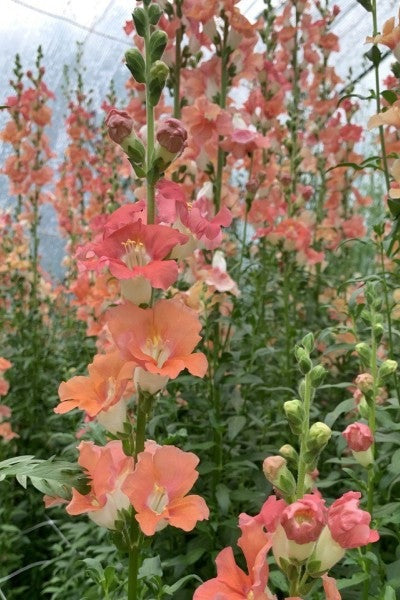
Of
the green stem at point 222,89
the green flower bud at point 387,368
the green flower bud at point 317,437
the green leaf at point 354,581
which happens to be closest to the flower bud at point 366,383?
the green flower bud at point 387,368

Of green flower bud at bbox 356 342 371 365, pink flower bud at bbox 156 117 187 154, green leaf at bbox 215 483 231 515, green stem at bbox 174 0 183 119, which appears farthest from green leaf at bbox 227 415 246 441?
pink flower bud at bbox 156 117 187 154

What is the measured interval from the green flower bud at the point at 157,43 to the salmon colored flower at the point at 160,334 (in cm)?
40

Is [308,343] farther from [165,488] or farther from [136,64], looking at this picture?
[136,64]

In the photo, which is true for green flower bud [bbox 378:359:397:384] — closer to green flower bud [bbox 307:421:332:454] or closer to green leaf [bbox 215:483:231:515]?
green flower bud [bbox 307:421:332:454]

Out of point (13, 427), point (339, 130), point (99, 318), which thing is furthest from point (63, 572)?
point (339, 130)

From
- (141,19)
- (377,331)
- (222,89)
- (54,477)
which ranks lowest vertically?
(54,477)

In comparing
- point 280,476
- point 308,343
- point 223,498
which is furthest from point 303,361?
point 223,498

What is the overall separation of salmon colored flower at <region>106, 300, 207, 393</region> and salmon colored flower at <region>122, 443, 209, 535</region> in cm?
11

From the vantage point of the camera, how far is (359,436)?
1471mm

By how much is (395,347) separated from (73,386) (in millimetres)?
1830

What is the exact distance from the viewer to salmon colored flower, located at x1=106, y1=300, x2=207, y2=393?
110cm

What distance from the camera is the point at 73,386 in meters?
1.15

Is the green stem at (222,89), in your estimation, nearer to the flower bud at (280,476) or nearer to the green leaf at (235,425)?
the green leaf at (235,425)

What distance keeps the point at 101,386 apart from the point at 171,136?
0.40 meters
